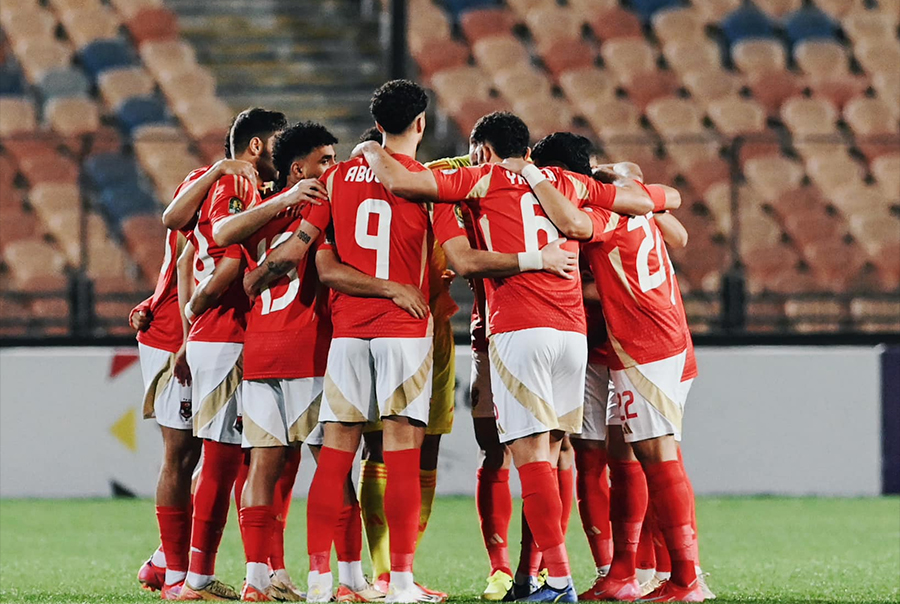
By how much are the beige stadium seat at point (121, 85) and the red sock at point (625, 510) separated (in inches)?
349

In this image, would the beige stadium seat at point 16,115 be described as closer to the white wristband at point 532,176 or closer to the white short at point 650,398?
the white wristband at point 532,176

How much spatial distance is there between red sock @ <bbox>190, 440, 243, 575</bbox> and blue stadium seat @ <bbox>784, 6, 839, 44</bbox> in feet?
33.2

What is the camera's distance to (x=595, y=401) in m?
5.98

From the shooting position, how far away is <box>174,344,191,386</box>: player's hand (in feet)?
19.6

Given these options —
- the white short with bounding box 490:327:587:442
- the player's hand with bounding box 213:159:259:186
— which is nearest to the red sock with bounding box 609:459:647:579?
the white short with bounding box 490:327:587:442

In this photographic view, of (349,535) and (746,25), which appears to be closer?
(349,535)

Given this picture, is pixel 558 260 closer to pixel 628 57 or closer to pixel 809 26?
pixel 628 57

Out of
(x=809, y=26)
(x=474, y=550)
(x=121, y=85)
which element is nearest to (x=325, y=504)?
(x=474, y=550)

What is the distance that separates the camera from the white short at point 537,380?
17.5 feet

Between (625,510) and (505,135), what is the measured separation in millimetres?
1551

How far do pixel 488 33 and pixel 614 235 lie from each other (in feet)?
30.1

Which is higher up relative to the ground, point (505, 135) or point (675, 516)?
point (505, 135)

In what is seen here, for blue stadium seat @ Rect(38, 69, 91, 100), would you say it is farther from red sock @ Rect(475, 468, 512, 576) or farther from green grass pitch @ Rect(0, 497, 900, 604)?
red sock @ Rect(475, 468, 512, 576)

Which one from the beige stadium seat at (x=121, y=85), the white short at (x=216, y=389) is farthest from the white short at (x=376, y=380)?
the beige stadium seat at (x=121, y=85)
